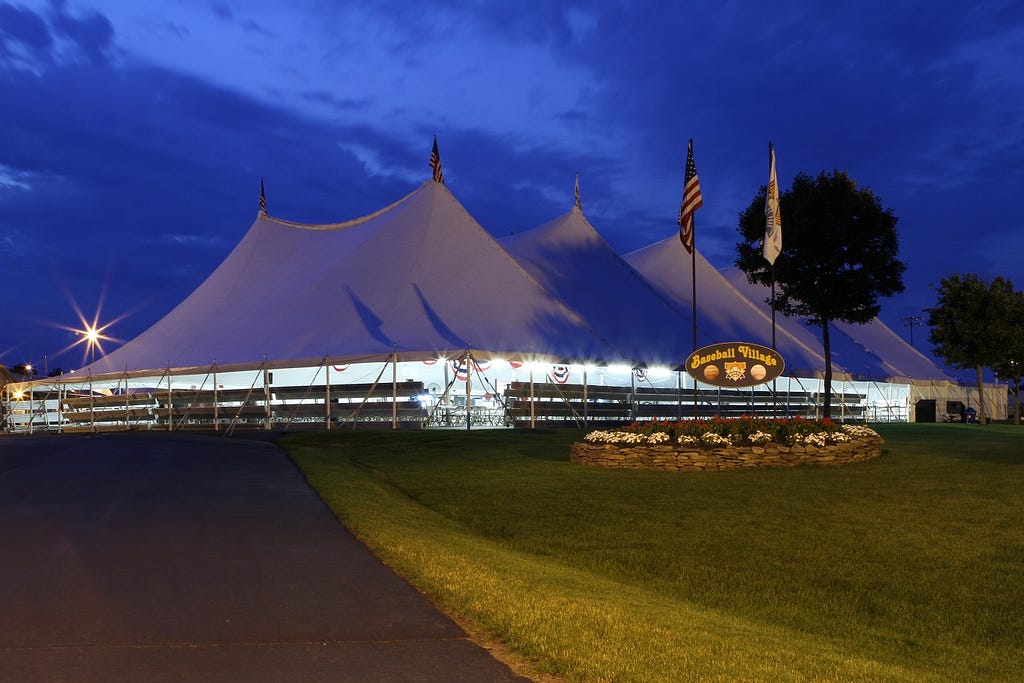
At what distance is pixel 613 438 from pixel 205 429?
18305 millimetres

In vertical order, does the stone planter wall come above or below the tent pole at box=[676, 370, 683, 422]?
below

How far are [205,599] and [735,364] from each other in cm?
1582

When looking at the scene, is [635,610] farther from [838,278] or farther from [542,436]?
[838,278]

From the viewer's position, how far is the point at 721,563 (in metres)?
8.44

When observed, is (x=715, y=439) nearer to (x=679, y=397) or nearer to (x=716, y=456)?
(x=716, y=456)

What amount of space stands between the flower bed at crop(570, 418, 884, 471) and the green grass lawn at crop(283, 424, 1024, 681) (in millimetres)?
474

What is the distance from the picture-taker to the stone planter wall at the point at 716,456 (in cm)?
1639

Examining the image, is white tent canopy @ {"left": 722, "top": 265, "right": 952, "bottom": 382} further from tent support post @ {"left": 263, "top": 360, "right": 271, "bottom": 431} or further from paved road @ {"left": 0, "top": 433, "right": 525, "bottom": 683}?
paved road @ {"left": 0, "top": 433, "right": 525, "bottom": 683}

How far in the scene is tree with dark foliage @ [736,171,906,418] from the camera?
105 ft

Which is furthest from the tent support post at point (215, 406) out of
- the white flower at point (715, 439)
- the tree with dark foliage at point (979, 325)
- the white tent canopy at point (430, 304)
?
the tree with dark foliage at point (979, 325)

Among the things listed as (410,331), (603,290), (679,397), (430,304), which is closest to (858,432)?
(410,331)

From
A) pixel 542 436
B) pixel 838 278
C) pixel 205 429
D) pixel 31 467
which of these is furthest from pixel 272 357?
pixel 838 278

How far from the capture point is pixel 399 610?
5891mm

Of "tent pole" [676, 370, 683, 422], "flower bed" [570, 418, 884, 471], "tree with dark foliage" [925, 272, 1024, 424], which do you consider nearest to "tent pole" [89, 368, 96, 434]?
"tent pole" [676, 370, 683, 422]
